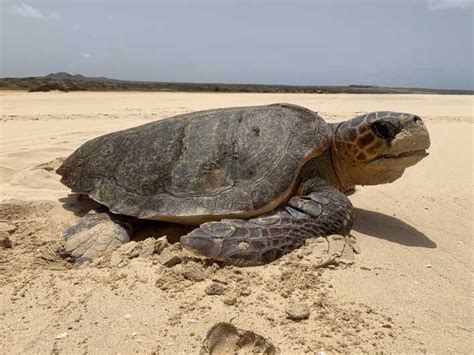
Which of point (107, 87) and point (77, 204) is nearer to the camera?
point (77, 204)

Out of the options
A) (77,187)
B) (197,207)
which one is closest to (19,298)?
(197,207)

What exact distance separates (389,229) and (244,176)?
45.2 inches

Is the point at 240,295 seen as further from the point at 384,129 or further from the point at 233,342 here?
the point at 384,129

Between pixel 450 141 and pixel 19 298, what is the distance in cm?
647

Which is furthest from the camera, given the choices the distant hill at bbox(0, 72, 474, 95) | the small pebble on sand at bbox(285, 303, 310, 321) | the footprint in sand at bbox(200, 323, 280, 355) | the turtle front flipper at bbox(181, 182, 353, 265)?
the distant hill at bbox(0, 72, 474, 95)

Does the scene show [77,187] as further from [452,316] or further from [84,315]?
[452,316]

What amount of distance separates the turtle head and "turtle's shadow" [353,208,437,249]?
315mm

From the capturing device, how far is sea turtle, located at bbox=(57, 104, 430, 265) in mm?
2547

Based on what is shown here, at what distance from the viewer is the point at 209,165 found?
2.92 metres

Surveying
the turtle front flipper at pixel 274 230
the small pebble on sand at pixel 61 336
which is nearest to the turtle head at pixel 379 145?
the turtle front flipper at pixel 274 230

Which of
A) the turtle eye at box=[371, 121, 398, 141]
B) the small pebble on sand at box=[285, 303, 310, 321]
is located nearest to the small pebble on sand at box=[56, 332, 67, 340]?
the small pebble on sand at box=[285, 303, 310, 321]

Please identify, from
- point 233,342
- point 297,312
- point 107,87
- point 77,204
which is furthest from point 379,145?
point 107,87

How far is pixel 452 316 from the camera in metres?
1.93

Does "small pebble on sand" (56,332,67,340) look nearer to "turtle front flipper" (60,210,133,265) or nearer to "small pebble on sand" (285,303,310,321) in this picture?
"turtle front flipper" (60,210,133,265)
